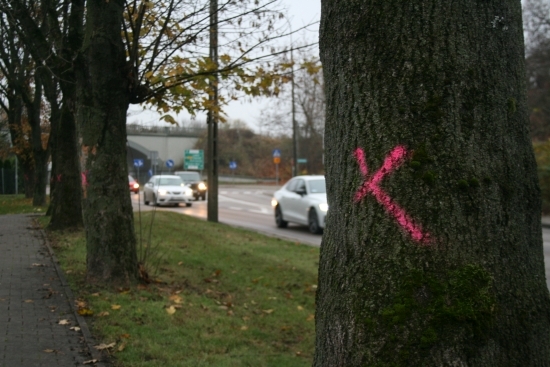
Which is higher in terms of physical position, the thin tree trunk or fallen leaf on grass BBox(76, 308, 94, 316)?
the thin tree trunk

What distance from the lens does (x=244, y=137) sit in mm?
86875

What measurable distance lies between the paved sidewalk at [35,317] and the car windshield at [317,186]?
985 cm

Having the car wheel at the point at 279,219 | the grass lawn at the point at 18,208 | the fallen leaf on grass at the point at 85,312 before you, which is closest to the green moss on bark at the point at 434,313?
the fallen leaf on grass at the point at 85,312

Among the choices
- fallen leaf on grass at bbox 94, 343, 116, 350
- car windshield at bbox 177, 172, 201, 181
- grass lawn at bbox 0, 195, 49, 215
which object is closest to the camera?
fallen leaf on grass at bbox 94, 343, 116, 350

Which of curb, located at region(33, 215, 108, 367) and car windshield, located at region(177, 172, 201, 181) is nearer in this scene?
curb, located at region(33, 215, 108, 367)

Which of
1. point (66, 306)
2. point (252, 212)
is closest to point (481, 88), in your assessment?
point (66, 306)

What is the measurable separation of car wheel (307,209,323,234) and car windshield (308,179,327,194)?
28.8 inches

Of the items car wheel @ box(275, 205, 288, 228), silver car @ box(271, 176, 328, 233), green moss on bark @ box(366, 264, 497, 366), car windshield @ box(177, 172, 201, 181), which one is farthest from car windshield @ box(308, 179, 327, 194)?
car windshield @ box(177, 172, 201, 181)

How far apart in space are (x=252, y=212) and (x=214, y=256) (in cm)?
1631

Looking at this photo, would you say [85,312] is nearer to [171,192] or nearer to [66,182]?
[66,182]

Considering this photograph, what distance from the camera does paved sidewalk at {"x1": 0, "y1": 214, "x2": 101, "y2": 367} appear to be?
5.47 m

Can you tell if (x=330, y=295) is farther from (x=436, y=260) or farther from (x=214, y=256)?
(x=214, y=256)

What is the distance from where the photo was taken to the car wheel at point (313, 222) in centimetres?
1865

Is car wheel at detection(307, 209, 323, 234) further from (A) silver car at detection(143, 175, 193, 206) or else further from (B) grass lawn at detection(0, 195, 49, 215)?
(A) silver car at detection(143, 175, 193, 206)
